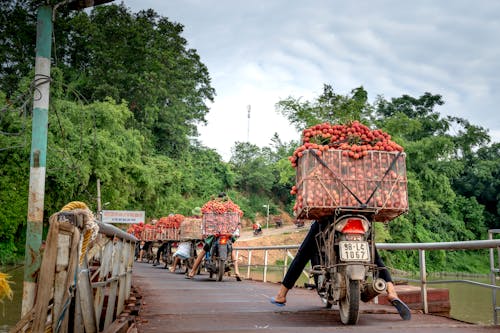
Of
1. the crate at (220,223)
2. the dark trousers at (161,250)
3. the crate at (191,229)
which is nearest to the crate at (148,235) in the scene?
the dark trousers at (161,250)

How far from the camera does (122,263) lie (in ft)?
19.2

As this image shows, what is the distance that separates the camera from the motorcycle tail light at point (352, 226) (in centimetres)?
555

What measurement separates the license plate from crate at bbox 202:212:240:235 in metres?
7.67

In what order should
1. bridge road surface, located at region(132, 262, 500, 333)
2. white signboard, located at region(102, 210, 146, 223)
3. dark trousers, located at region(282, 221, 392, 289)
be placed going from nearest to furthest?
bridge road surface, located at region(132, 262, 500, 333)
dark trousers, located at region(282, 221, 392, 289)
white signboard, located at region(102, 210, 146, 223)

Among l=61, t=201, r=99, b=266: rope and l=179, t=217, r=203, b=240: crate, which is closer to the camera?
l=61, t=201, r=99, b=266: rope

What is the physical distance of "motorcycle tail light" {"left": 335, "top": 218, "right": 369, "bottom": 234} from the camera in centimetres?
555

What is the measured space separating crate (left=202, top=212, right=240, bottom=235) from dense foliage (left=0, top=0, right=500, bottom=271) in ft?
29.8

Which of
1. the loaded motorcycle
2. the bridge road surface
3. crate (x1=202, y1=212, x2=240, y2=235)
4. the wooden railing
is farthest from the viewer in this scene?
crate (x1=202, y1=212, x2=240, y2=235)

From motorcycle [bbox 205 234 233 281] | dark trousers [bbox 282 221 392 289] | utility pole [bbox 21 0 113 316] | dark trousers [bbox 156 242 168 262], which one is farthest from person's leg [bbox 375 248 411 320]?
dark trousers [bbox 156 242 168 262]

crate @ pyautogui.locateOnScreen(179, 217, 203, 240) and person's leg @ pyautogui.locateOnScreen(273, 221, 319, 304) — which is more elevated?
crate @ pyautogui.locateOnScreen(179, 217, 203, 240)

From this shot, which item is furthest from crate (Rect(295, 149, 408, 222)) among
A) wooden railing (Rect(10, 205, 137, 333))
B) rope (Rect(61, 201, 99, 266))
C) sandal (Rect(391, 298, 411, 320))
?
rope (Rect(61, 201, 99, 266))

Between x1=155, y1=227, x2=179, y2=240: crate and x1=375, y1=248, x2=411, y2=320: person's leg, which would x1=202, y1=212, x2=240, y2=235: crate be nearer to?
x1=375, y1=248, x2=411, y2=320: person's leg

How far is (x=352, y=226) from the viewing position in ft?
18.3

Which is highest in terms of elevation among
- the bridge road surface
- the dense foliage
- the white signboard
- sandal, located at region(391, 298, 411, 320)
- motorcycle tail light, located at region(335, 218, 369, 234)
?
the dense foliage
